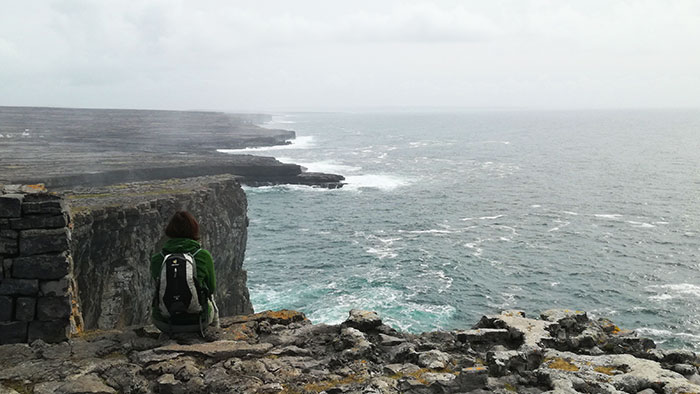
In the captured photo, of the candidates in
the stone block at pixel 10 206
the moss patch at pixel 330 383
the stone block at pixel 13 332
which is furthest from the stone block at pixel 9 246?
the moss patch at pixel 330 383

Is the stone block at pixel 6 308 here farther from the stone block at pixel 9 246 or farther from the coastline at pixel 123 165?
the coastline at pixel 123 165

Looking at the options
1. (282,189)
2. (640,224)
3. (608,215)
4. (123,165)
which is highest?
(123,165)

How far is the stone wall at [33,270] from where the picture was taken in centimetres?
993

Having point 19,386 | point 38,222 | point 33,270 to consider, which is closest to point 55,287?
point 33,270

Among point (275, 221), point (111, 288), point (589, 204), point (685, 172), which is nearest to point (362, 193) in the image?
point (275, 221)

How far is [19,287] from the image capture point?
9977 millimetres

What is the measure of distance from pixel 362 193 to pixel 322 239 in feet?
87.8

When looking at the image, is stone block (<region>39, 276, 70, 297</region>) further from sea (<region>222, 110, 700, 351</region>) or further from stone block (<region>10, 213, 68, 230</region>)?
sea (<region>222, 110, 700, 351</region>)

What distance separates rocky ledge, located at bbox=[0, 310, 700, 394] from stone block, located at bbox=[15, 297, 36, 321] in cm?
58

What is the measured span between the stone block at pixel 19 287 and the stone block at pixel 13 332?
576 mm

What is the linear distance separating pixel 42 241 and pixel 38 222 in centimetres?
37

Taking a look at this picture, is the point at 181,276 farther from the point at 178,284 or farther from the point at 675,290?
the point at 675,290

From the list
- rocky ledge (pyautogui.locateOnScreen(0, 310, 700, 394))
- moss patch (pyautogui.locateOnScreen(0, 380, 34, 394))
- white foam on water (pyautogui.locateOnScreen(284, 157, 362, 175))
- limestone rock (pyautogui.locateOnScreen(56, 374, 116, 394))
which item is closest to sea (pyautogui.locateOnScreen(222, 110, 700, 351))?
white foam on water (pyautogui.locateOnScreen(284, 157, 362, 175))

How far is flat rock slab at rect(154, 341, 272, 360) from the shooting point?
957 cm
